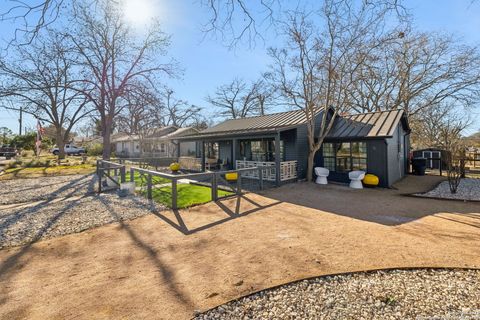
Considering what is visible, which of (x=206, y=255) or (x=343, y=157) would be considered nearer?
(x=206, y=255)

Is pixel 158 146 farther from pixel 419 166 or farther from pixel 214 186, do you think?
pixel 419 166

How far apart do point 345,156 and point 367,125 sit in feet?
5.85

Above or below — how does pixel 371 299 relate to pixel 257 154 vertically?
below

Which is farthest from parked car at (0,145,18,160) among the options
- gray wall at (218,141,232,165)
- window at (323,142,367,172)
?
window at (323,142,367,172)

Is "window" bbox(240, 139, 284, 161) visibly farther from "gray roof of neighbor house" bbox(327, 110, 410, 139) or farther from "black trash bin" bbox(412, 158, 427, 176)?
"black trash bin" bbox(412, 158, 427, 176)

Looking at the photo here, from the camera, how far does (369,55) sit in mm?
10469

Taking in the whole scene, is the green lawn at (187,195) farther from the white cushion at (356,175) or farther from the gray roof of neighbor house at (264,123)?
the white cushion at (356,175)

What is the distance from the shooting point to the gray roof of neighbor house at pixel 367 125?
1032 centimetres

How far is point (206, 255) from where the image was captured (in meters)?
3.94

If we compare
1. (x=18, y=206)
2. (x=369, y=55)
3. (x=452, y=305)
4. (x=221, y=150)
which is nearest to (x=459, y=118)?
(x=369, y=55)

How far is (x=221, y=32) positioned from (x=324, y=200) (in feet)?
20.8

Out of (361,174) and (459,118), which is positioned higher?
(459,118)

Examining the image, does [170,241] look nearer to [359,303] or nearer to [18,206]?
[359,303]

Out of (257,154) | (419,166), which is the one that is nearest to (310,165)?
(257,154)
